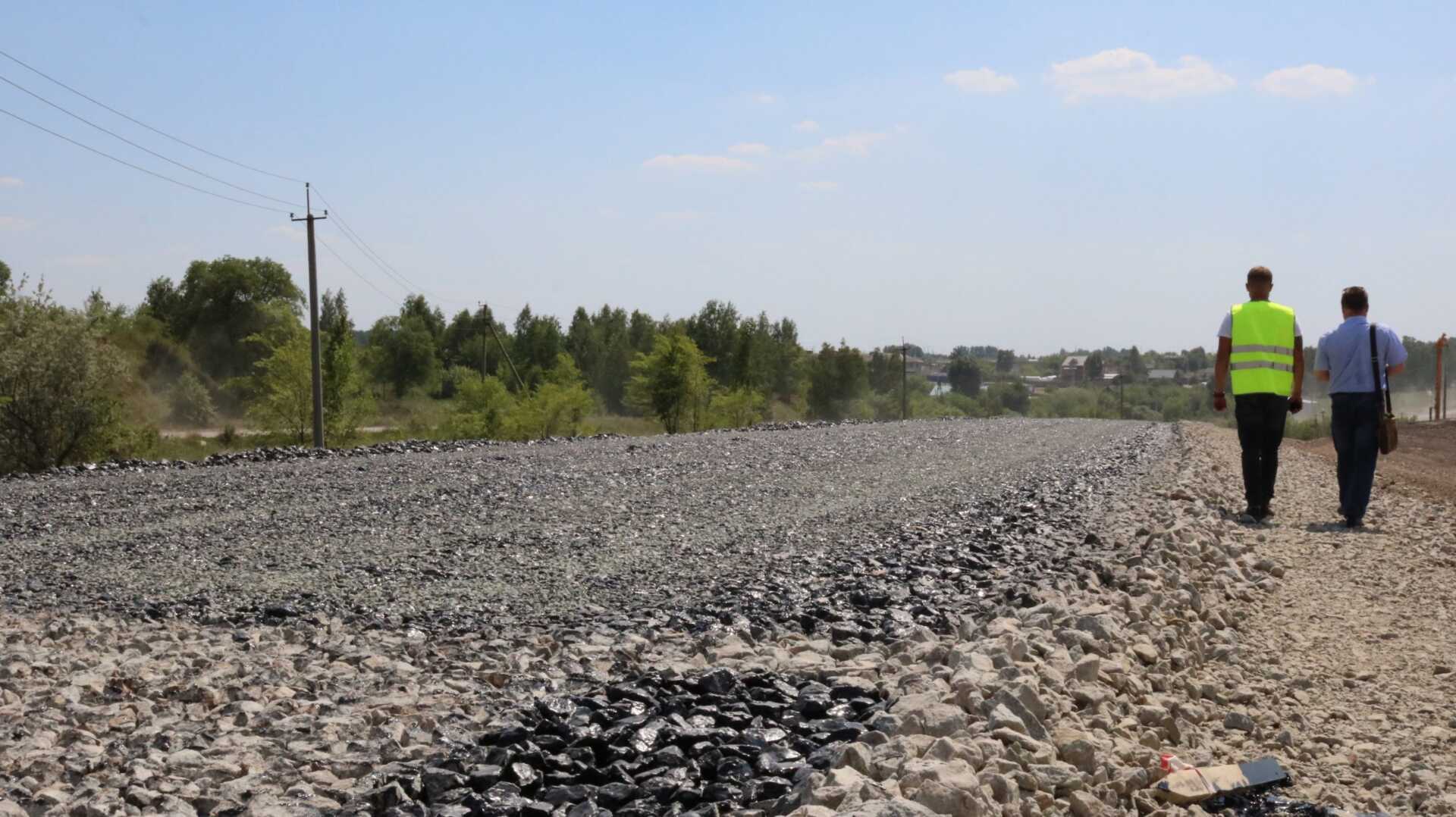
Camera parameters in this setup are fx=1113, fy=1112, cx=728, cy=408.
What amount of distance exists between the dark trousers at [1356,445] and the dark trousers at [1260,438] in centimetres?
52

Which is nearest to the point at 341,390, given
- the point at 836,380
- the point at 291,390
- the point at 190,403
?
the point at 291,390

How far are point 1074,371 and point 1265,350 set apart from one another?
156 meters

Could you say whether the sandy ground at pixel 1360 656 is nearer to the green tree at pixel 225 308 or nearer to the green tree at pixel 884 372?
the green tree at pixel 225 308

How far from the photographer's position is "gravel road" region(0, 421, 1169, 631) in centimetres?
686

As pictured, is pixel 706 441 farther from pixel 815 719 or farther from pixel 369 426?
pixel 369 426

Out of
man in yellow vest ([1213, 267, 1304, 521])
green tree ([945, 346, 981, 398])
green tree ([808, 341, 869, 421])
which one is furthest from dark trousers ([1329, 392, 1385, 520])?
green tree ([945, 346, 981, 398])

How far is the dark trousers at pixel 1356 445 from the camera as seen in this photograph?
968cm

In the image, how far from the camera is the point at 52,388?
25.8 meters

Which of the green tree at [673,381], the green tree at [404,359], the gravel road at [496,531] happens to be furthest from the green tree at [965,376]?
the gravel road at [496,531]

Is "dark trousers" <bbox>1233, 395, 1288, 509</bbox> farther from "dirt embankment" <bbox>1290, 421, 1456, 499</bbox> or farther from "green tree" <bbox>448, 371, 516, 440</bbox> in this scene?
"green tree" <bbox>448, 371, 516, 440</bbox>

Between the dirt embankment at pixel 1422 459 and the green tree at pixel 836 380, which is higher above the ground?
the green tree at pixel 836 380

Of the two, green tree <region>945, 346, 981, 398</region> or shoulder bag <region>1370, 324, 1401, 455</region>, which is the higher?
green tree <region>945, 346, 981, 398</region>

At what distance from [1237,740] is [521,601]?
3.93 m

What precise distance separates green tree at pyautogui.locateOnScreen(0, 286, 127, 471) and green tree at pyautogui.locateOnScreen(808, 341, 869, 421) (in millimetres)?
60414
